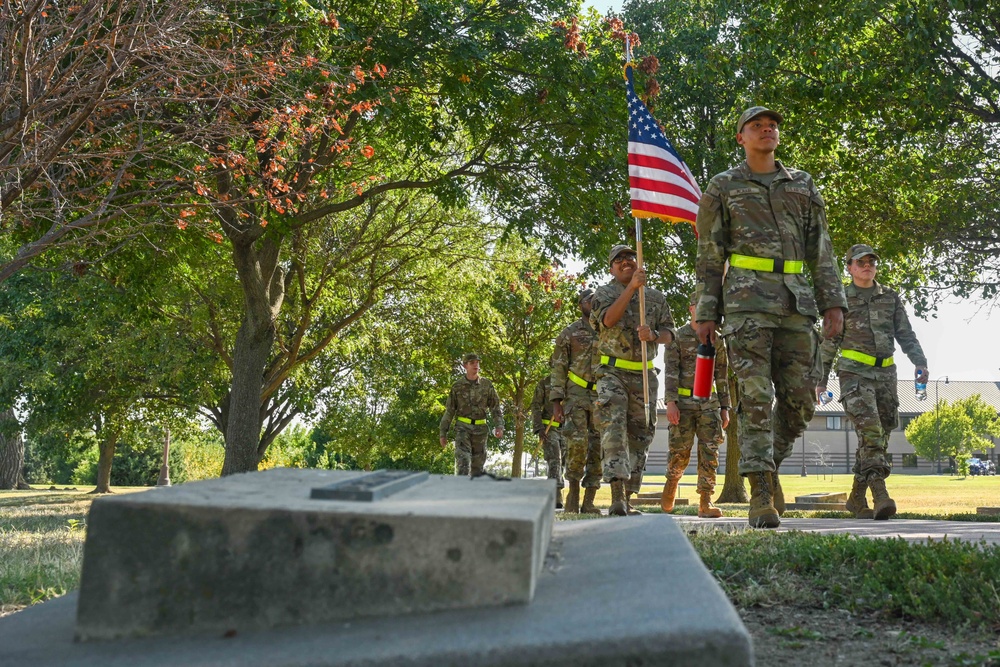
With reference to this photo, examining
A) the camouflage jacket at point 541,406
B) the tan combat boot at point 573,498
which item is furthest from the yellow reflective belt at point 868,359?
the camouflage jacket at point 541,406

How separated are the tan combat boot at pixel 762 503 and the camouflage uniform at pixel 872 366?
3.42 m

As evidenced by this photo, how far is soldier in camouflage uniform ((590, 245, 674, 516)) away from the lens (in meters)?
9.54

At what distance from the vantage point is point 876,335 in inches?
409

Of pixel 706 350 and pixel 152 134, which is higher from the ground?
pixel 152 134

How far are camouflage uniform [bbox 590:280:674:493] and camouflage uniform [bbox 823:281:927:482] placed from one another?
6.13 ft

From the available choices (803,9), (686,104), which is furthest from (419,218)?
(803,9)

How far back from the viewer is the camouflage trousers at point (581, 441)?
39.3 ft

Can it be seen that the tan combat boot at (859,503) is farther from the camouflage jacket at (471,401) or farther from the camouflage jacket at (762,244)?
the camouflage jacket at (471,401)

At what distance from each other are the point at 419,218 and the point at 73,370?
1382 centimetres

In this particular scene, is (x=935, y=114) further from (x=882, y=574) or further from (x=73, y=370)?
(x=73, y=370)

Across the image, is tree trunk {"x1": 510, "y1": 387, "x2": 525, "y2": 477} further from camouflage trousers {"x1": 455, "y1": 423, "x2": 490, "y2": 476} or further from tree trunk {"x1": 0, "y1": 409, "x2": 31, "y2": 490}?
tree trunk {"x1": 0, "y1": 409, "x2": 31, "y2": 490}

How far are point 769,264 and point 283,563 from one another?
5.12 meters

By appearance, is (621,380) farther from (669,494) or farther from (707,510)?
(669,494)

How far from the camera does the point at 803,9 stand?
606 inches
